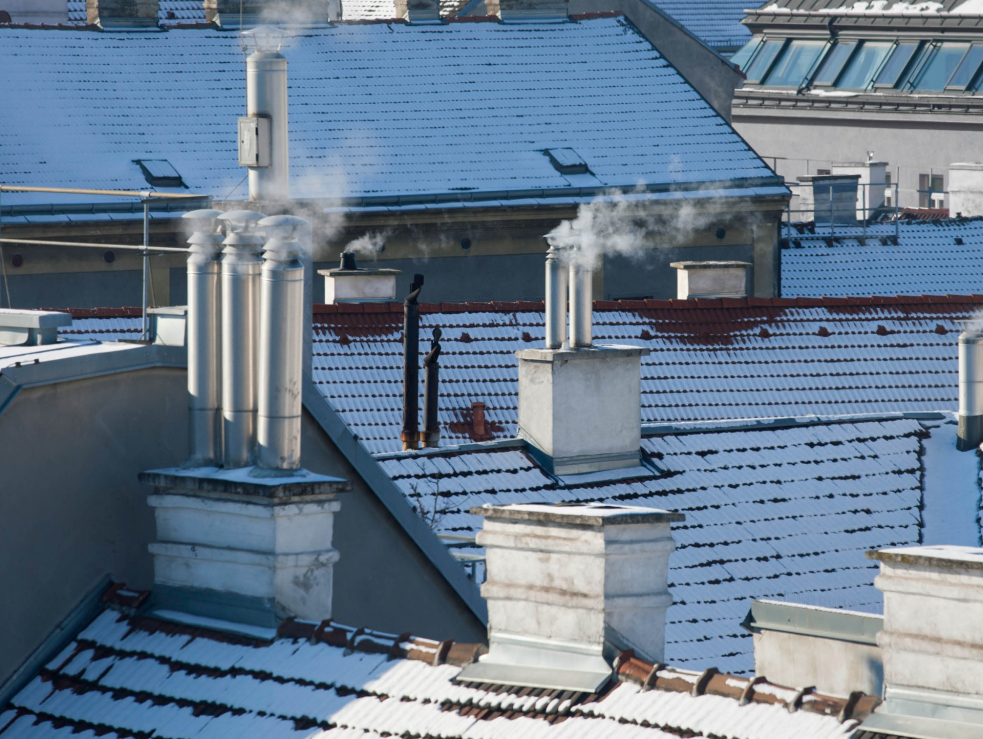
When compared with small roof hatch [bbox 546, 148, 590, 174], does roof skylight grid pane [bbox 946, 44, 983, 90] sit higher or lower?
higher

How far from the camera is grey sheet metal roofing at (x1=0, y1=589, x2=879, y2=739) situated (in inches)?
262

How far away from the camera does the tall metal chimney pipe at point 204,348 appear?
354 inches

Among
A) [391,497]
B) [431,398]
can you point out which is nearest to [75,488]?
[391,497]

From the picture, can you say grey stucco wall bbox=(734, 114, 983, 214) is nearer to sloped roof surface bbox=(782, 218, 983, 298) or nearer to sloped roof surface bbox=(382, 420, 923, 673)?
sloped roof surface bbox=(782, 218, 983, 298)

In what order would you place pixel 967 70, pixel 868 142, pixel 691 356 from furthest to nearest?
pixel 868 142, pixel 967 70, pixel 691 356

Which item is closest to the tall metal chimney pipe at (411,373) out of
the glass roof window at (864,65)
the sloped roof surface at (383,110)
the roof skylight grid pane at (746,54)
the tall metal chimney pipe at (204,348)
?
the tall metal chimney pipe at (204,348)

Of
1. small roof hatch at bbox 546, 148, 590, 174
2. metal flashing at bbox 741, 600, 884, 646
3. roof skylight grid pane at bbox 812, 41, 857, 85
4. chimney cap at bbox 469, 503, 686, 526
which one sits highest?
roof skylight grid pane at bbox 812, 41, 857, 85

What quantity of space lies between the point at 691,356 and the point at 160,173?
1265cm

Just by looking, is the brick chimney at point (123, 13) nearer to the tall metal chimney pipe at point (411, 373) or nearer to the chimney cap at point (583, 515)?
the tall metal chimney pipe at point (411, 373)

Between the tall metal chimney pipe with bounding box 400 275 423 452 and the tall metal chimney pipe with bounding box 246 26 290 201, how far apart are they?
19.6 ft

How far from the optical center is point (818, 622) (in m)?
7.99

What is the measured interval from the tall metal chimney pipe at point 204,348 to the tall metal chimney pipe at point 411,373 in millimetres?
9924

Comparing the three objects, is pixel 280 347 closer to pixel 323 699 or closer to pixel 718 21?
pixel 323 699

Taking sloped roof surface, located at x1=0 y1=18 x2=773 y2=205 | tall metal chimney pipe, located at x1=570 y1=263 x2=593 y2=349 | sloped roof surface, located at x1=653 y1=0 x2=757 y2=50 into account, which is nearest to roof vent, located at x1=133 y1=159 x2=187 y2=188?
sloped roof surface, located at x1=0 y1=18 x2=773 y2=205
